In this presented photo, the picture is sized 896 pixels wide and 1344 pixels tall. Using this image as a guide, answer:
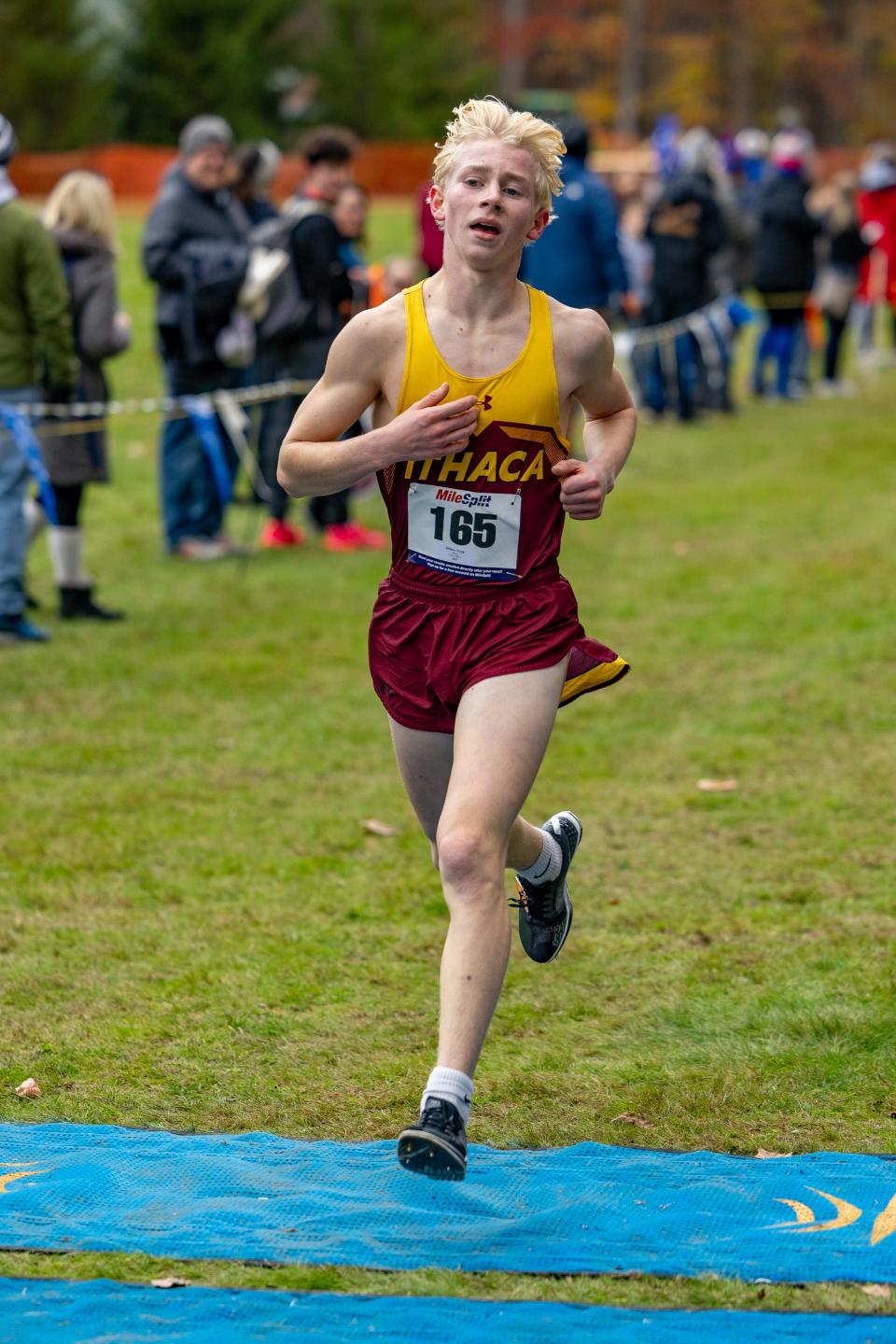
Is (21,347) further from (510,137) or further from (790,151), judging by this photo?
(790,151)

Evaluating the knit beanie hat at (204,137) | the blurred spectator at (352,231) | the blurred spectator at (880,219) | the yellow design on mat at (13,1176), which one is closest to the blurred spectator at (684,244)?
the blurred spectator at (880,219)

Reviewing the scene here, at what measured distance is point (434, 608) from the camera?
4.25 m

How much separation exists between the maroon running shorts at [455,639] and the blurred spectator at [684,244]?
1375cm

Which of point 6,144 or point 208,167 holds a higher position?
point 6,144

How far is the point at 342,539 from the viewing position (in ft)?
40.2

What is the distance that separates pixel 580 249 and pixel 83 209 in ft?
18.4

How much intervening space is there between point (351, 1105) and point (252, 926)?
1388 mm

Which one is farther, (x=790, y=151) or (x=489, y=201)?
(x=790, y=151)

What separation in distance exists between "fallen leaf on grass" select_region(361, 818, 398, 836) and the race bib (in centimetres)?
284

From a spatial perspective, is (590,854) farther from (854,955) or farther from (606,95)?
(606,95)

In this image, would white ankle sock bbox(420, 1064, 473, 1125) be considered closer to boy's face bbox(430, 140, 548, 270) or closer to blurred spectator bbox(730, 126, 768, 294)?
boy's face bbox(430, 140, 548, 270)

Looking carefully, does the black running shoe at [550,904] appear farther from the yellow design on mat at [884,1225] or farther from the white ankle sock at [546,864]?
the yellow design on mat at [884,1225]

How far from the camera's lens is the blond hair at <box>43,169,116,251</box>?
9.94 meters

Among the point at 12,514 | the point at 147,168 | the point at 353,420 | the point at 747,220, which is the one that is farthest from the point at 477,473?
the point at 147,168
